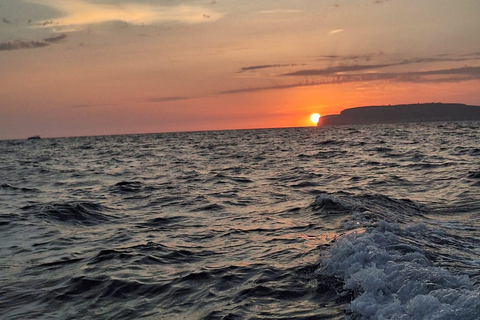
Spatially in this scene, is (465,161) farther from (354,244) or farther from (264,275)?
(264,275)

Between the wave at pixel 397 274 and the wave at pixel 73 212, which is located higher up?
the wave at pixel 397 274

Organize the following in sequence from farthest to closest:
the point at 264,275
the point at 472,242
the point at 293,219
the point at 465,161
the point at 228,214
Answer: the point at 465,161 < the point at 228,214 < the point at 293,219 < the point at 472,242 < the point at 264,275

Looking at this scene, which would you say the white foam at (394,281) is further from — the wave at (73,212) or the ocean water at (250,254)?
the wave at (73,212)

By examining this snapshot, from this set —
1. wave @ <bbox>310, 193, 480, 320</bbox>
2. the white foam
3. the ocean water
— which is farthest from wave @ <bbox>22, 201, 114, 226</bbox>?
the white foam

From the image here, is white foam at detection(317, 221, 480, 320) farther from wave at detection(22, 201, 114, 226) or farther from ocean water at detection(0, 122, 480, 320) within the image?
wave at detection(22, 201, 114, 226)

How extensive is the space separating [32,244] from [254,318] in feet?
21.6

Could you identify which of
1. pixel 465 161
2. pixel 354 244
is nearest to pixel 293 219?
pixel 354 244

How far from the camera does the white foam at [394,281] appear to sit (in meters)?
4.84

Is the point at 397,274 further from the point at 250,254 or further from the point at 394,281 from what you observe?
the point at 250,254

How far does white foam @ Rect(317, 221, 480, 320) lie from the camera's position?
4844mm

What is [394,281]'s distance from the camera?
5863 mm

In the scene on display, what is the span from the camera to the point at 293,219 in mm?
11188

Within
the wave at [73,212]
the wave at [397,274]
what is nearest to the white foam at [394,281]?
the wave at [397,274]

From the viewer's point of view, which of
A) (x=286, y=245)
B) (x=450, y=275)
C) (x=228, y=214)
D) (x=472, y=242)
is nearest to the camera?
(x=450, y=275)
